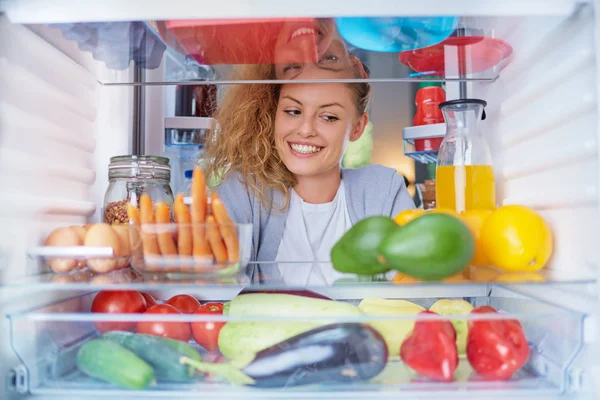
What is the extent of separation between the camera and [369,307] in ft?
3.46

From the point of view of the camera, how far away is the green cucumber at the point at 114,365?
85cm

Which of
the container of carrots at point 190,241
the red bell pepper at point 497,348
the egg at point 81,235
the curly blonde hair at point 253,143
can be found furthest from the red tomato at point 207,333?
the curly blonde hair at point 253,143

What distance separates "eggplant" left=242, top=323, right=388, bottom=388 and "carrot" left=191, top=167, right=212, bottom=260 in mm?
189

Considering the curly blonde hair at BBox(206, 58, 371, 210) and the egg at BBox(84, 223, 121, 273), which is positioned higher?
the curly blonde hair at BBox(206, 58, 371, 210)

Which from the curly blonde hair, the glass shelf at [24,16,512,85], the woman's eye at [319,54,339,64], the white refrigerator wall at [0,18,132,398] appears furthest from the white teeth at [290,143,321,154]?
the white refrigerator wall at [0,18,132,398]

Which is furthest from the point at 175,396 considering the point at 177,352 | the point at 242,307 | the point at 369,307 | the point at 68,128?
the point at 68,128

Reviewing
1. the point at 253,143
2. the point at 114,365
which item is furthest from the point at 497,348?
the point at 253,143

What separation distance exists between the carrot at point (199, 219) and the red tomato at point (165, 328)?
17 centimetres

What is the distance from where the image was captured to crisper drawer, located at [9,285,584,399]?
0.85m

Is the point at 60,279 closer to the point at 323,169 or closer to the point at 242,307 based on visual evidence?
the point at 242,307

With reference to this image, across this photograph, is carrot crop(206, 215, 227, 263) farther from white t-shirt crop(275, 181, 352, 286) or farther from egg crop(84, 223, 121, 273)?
white t-shirt crop(275, 181, 352, 286)

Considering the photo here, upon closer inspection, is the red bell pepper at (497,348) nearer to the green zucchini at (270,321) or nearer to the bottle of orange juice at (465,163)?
the green zucchini at (270,321)

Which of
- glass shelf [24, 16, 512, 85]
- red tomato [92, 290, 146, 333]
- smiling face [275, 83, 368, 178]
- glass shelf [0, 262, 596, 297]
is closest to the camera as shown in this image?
glass shelf [0, 262, 596, 297]

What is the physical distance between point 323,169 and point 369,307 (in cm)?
65
